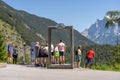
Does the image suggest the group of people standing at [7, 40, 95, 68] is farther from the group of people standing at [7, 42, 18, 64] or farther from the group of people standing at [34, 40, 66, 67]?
the group of people standing at [7, 42, 18, 64]

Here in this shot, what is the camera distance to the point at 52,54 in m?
27.1

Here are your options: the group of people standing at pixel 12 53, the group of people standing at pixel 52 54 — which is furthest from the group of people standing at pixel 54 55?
the group of people standing at pixel 12 53

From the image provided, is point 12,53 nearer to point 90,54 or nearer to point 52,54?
point 90,54

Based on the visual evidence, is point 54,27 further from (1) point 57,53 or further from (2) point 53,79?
(2) point 53,79

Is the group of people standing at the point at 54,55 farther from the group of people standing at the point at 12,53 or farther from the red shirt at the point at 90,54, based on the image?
the group of people standing at the point at 12,53

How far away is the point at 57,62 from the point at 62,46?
1123 mm

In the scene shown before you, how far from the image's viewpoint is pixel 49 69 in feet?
82.4

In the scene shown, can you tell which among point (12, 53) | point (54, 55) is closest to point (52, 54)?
point (54, 55)

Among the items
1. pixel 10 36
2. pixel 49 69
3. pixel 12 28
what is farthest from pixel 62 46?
pixel 12 28

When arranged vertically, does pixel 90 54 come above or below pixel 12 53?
below

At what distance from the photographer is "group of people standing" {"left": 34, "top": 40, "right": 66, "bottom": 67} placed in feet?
Result: 88.0

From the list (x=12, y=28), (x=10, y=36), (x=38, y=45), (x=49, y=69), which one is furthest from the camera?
(x=12, y=28)

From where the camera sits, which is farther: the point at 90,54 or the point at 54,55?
the point at 90,54

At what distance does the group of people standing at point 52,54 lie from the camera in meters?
26.8
